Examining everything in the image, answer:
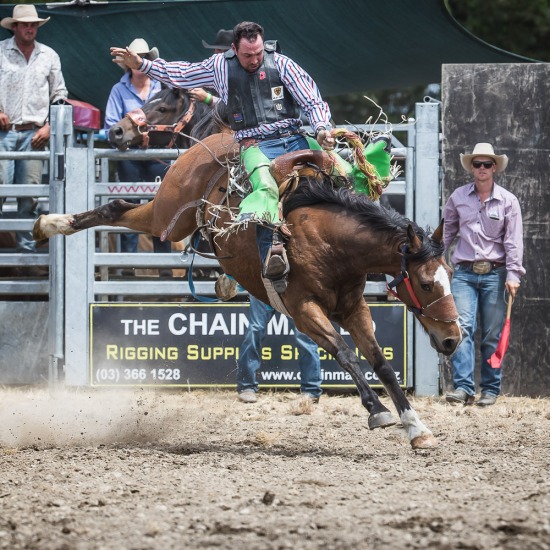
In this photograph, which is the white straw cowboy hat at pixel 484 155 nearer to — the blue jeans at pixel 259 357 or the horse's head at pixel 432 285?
the blue jeans at pixel 259 357

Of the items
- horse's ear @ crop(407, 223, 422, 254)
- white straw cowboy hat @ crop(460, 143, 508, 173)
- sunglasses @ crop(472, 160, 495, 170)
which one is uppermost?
white straw cowboy hat @ crop(460, 143, 508, 173)

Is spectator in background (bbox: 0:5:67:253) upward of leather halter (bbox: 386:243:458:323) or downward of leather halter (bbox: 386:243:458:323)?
upward

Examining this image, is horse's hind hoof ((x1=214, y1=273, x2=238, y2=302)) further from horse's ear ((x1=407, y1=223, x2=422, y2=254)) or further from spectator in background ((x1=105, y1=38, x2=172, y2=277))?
horse's ear ((x1=407, y1=223, x2=422, y2=254))

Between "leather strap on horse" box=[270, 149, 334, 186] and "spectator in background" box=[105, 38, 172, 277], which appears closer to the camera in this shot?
"leather strap on horse" box=[270, 149, 334, 186]

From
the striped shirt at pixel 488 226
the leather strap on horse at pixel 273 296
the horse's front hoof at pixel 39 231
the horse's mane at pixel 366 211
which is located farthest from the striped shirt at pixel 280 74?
the striped shirt at pixel 488 226

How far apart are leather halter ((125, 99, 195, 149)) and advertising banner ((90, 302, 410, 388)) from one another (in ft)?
4.73

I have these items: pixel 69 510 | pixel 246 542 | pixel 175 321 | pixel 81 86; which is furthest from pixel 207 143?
pixel 81 86

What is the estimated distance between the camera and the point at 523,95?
30.5 ft

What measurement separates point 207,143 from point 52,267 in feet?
7.61

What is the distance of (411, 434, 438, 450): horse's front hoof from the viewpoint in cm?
666

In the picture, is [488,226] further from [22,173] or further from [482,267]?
[22,173]

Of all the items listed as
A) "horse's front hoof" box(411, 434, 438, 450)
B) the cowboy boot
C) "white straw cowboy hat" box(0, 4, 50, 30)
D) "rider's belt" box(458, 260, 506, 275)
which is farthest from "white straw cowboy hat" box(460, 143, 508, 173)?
"white straw cowboy hat" box(0, 4, 50, 30)

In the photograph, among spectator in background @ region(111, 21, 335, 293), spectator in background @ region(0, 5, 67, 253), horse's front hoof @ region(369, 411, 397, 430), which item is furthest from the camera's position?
spectator in background @ region(0, 5, 67, 253)

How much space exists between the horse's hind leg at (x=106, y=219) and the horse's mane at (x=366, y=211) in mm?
1444
